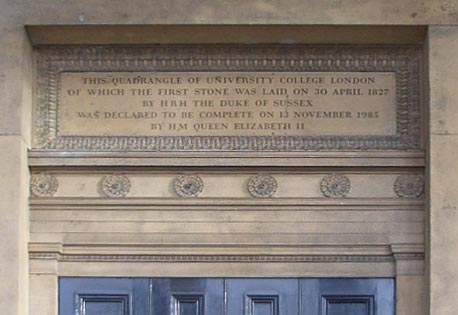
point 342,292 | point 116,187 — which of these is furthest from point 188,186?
point 342,292

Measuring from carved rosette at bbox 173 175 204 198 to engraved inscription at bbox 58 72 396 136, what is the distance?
359 millimetres

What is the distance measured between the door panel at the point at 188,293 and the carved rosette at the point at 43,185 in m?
1.09

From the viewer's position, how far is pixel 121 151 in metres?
9.15

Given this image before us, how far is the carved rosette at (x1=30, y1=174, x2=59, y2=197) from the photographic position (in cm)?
918

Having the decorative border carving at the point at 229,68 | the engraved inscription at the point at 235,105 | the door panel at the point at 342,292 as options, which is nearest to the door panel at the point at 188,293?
the door panel at the point at 342,292

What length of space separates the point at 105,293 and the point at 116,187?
845 mm

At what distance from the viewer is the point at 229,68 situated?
9.29 meters

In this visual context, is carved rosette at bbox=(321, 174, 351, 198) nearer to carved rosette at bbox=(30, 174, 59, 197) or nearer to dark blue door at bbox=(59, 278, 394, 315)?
dark blue door at bbox=(59, 278, 394, 315)

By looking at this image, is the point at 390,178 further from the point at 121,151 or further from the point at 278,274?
the point at 121,151

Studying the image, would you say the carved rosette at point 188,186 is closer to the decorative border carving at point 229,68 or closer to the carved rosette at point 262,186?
the decorative border carving at point 229,68

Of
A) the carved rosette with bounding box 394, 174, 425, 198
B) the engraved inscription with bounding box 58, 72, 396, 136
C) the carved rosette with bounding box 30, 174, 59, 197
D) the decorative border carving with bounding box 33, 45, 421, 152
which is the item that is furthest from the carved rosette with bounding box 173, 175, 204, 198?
the carved rosette with bounding box 394, 174, 425, 198

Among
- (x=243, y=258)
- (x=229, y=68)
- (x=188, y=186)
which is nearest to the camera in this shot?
(x=243, y=258)

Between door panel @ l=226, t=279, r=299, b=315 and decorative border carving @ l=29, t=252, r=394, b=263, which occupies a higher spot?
decorative border carving @ l=29, t=252, r=394, b=263

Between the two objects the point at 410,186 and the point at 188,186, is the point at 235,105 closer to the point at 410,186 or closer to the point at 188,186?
the point at 188,186
